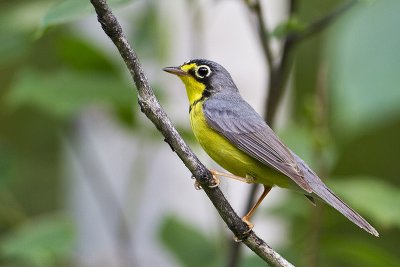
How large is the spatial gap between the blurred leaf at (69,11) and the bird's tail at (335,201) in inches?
30.7

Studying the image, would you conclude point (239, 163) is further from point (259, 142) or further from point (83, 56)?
point (83, 56)

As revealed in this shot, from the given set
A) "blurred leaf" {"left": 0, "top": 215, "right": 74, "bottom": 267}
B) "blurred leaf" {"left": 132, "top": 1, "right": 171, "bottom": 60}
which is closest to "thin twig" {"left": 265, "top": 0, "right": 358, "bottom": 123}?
"blurred leaf" {"left": 0, "top": 215, "right": 74, "bottom": 267}

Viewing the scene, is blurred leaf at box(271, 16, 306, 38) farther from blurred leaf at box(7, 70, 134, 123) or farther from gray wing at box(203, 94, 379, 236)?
blurred leaf at box(7, 70, 134, 123)

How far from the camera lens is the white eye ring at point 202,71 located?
2.90 metres

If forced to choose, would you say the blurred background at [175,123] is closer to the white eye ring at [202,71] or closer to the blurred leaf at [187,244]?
the blurred leaf at [187,244]

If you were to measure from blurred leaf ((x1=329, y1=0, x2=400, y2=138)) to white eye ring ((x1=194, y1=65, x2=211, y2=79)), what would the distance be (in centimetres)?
63

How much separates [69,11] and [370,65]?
85 centimetres

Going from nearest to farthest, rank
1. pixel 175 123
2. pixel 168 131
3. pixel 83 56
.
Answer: pixel 168 131
pixel 83 56
pixel 175 123

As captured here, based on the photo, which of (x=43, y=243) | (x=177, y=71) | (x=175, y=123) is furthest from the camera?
(x=175, y=123)

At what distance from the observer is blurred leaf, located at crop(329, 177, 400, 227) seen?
3.27 m

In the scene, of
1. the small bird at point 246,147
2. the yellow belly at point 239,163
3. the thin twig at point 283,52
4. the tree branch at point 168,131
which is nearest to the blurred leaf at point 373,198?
the thin twig at point 283,52

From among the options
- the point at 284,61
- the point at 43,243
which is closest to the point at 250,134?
the point at 284,61

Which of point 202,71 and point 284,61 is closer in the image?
point 202,71

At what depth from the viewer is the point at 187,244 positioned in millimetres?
3932
